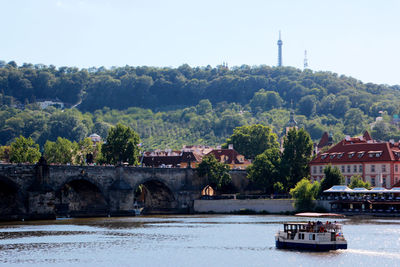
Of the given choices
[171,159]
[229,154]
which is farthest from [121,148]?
[229,154]

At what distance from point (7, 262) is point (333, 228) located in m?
Answer: 28.7

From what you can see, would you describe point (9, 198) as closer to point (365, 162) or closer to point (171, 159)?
point (365, 162)

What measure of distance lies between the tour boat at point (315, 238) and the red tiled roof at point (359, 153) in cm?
6188

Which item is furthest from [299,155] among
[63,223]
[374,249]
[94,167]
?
[374,249]

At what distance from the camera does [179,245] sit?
259ft

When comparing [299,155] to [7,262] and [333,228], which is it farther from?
[7,262]

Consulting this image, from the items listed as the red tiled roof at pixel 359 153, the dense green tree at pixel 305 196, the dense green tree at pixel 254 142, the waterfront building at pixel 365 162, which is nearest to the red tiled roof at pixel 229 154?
the dense green tree at pixel 254 142

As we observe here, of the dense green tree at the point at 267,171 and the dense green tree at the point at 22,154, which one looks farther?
the dense green tree at the point at 22,154

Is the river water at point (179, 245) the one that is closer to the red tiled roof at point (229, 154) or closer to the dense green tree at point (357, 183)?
the dense green tree at point (357, 183)

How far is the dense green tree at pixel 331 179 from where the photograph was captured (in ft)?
414

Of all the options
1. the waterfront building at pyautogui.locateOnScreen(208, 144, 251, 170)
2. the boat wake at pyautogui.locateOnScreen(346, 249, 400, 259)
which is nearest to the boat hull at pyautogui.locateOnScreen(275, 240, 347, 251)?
the boat wake at pyautogui.locateOnScreen(346, 249, 400, 259)

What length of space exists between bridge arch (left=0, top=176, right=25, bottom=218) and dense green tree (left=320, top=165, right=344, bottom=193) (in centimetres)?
4676

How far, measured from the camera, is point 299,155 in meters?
143

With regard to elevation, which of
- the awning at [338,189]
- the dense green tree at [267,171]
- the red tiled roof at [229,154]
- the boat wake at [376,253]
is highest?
the red tiled roof at [229,154]
